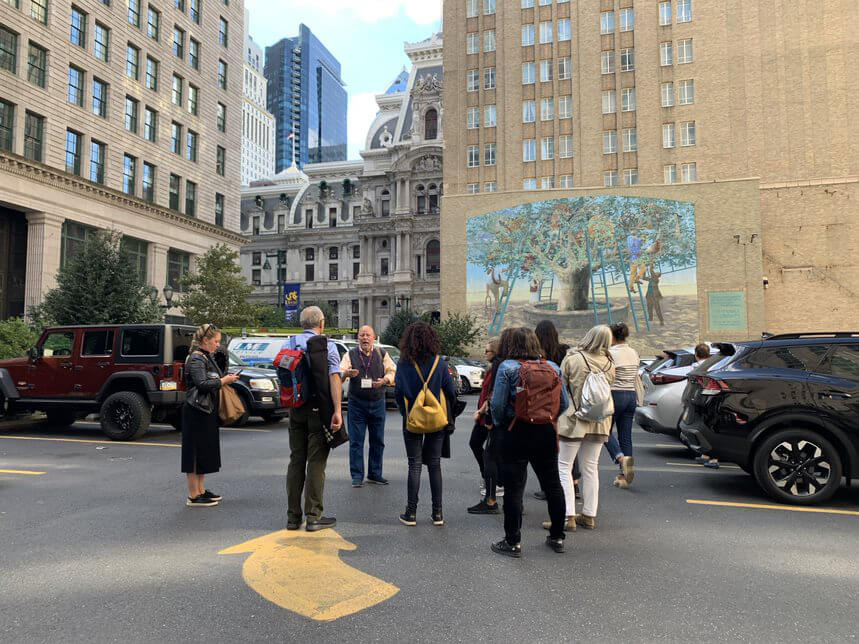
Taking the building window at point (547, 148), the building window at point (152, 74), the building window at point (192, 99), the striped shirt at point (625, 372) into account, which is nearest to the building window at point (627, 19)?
the building window at point (547, 148)

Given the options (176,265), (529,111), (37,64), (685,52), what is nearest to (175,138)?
(176,265)

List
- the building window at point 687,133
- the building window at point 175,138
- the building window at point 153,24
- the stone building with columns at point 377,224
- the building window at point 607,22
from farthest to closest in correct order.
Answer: the stone building with columns at point 377,224
the building window at point 607,22
the building window at point 687,133
the building window at point 175,138
the building window at point 153,24

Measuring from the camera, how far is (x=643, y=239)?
136 feet

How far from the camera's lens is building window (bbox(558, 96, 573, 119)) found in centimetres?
4606

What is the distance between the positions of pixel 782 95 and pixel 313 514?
1933 inches

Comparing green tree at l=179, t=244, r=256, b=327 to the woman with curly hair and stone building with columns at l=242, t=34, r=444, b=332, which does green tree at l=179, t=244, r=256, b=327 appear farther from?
stone building with columns at l=242, t=34, r=444, b=332

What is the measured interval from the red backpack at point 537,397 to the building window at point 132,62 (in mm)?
39534

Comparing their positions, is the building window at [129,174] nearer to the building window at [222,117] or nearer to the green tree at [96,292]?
the building window at [222,117]

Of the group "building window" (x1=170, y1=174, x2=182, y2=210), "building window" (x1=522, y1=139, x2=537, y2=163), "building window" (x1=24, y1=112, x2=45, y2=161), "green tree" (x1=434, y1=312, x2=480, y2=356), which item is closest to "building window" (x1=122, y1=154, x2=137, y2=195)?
"building window" (x1=170, y1=174, x2=182, y2=210)

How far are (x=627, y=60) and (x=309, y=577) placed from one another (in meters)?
49.0

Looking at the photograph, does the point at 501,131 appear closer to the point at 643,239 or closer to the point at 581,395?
the point at 643,239

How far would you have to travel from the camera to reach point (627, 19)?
4538 centimetres

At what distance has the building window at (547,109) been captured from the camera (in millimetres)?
46406

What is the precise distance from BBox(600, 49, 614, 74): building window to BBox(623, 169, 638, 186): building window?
7972 mm
